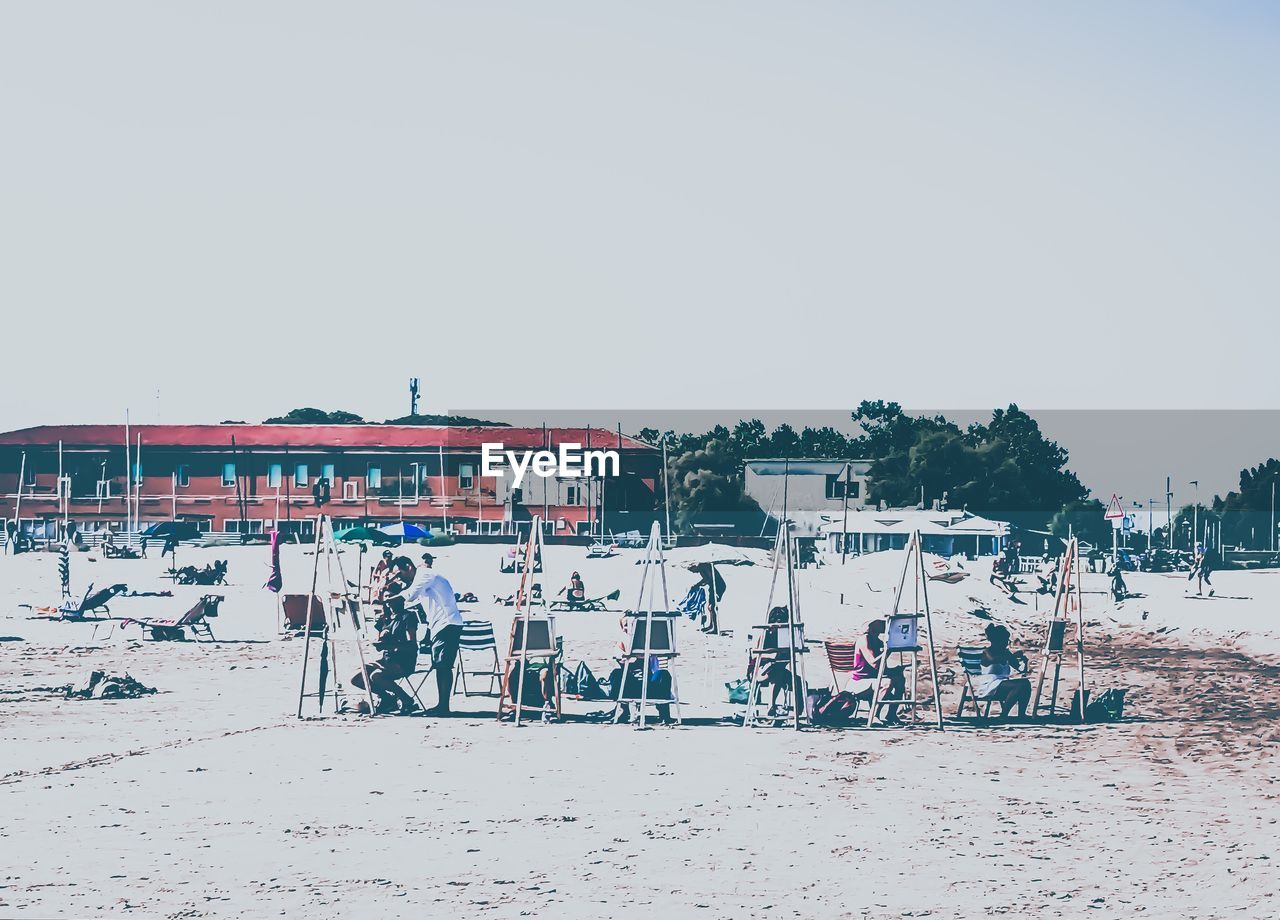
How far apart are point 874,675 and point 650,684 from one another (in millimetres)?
→ 2408

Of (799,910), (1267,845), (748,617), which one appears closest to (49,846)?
(799,910)

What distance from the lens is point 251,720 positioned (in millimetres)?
15344

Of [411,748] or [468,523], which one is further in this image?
[468,523]

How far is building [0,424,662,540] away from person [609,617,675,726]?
2010 inches

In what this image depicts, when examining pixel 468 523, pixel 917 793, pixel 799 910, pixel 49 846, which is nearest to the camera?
pixel 799 910

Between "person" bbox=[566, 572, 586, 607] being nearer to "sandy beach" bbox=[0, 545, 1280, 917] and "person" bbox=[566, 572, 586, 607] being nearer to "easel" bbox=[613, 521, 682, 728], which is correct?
"sandy beach" bbox=[0, 545, 1280, 917]

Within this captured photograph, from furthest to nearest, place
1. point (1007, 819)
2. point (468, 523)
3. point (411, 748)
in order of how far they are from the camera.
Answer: point (468, 523) < point (411, 748) < point (1007, 819)

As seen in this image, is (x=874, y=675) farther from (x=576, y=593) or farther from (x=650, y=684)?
(x=576, y=593)

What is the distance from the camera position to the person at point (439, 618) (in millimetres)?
15039

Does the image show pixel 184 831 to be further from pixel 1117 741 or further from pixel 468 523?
pixel 468 523

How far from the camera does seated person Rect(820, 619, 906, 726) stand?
49.7 ft

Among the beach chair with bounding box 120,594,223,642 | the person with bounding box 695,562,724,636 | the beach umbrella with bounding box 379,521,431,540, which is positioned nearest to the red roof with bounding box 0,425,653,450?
the beach umbrella with bounding box 379,521,431,540

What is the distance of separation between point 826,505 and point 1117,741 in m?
67.4

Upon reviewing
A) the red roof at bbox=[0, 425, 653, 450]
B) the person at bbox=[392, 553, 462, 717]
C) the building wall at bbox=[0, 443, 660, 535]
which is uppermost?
the red roof at bbox=[0, 425, 653, 450]
